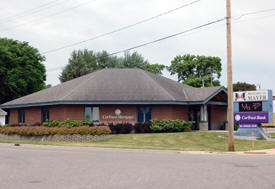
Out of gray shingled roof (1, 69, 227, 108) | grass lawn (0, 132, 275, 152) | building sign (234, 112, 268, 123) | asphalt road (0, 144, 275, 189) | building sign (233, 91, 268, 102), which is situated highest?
gray shingled roof (1, 69, 227, 108)

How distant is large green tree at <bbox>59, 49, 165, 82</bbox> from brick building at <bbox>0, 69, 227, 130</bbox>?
A: 35.2 meters

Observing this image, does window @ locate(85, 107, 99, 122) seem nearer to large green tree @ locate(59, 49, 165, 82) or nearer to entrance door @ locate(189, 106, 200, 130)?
entrance door @ locate(189, 106, 200, 130)

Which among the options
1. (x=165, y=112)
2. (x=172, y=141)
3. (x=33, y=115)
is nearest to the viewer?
(x=172, y=141)

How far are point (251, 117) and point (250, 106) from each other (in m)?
0.96

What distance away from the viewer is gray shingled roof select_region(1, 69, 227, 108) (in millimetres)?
38000

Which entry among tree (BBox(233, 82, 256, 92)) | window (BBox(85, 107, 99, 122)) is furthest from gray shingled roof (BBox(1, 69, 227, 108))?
tree (BBox(233, 82, 256, 92))

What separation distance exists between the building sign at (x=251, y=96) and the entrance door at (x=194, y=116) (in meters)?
10.0

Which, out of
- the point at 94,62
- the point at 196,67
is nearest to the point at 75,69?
the point at 94,62

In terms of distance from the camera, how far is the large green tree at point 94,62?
78.9 meters

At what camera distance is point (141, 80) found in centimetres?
4259

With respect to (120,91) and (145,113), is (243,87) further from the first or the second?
(120,91)

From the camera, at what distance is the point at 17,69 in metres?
63.8

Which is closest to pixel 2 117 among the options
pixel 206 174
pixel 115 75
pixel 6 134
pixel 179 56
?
pixel 6 134

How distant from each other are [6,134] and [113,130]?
12.2 meters
